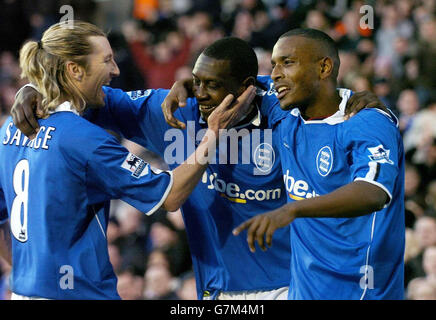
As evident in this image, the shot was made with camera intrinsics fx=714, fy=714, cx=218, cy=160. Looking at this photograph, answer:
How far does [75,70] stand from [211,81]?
2.36ft

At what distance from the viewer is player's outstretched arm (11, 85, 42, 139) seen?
3.29m

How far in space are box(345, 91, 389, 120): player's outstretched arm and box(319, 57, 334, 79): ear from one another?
17 cm

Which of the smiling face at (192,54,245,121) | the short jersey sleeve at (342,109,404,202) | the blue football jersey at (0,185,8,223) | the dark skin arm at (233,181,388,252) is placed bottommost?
the blue football jersey at (0,185,8,223)

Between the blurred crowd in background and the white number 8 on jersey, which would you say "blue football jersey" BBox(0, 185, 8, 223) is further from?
the blurred crowd in background

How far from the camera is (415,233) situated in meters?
5.72

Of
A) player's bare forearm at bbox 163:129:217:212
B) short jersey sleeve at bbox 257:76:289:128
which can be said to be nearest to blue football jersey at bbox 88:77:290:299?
short jersey sleeve at bbox 257:76:289:128

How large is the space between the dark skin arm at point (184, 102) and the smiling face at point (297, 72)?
8.3 inches

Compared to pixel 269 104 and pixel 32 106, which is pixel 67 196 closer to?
pixel 32 106

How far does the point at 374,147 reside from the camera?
299cm

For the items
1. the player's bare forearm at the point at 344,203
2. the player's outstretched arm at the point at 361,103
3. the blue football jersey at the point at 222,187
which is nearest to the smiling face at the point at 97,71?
the blue football jersey at the point at 222,187

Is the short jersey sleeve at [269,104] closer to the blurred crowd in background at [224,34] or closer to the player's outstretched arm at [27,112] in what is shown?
the player's outstretched arm at [27,112]

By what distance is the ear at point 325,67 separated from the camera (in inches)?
137

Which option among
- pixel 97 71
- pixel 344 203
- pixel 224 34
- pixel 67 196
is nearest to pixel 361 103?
pixel 344 203
